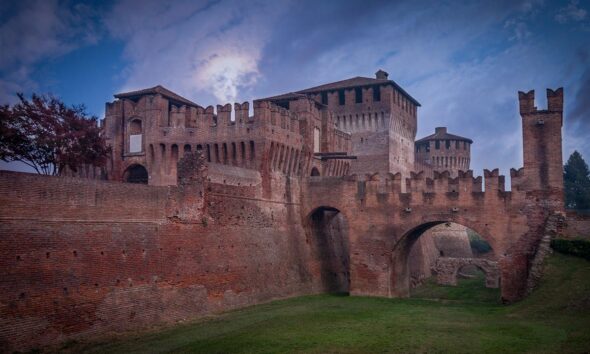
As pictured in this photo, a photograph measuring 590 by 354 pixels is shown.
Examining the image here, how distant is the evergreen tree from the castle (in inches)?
1135

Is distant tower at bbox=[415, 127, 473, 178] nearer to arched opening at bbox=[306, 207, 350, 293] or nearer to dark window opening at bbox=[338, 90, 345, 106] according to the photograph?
dark window opening at bbox=[338, 90, 345, 106]

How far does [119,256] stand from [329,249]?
16662 mm

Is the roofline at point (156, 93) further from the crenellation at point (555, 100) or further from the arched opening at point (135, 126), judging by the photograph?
the crenellation at point (555, 100)

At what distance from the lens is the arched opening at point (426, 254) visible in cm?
2872

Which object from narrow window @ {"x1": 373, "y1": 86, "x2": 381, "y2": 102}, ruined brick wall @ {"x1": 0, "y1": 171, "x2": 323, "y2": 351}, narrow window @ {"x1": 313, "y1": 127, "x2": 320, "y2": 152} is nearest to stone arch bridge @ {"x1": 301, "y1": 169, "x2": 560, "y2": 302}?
narrow window @ {"x1": 313, "y1": 127, "x2": 320, "y2": 152}

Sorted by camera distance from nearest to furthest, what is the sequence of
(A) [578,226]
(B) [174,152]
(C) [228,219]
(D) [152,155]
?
(C) [228,219] → (A) [578,226] → (B) [174,152] → (D) [152,155]

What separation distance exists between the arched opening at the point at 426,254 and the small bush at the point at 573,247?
153 inches

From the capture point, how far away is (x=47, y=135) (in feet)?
82.3

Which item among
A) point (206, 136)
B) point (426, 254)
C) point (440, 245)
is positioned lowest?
point (426, 254)

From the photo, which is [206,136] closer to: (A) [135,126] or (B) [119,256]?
(A) [135,126]

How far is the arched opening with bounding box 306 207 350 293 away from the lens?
31672mm

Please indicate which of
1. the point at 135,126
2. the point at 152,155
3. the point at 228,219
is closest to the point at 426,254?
the point at 228,219

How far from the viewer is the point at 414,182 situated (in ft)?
92.5

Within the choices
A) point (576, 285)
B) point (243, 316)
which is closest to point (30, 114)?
point (243, 316)
